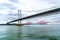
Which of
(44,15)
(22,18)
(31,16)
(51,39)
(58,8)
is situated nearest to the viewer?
(51,39)

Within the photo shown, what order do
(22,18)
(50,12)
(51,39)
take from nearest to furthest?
(51,39) → (50,12) → (22,18)

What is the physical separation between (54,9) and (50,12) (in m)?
0.32

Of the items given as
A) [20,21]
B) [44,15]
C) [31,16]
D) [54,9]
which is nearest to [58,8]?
[54,9]

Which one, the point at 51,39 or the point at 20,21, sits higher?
the point at 20,21

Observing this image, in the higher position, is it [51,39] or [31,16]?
[31,16]

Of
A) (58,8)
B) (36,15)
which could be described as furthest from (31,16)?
(58,8)

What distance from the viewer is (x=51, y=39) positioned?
3746 millimetres

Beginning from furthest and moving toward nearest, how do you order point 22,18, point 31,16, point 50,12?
point 22,18 < point 31,16 < point 50,12

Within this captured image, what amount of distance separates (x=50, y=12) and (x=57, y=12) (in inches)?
13.5

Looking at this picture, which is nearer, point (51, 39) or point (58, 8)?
point (51, 39)

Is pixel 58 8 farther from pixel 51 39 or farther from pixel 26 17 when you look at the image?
pixel 26 17

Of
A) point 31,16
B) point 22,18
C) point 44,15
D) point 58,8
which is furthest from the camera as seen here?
point 22,18

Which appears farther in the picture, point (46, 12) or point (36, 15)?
point (36, 15)

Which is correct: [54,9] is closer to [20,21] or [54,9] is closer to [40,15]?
[40,15]
